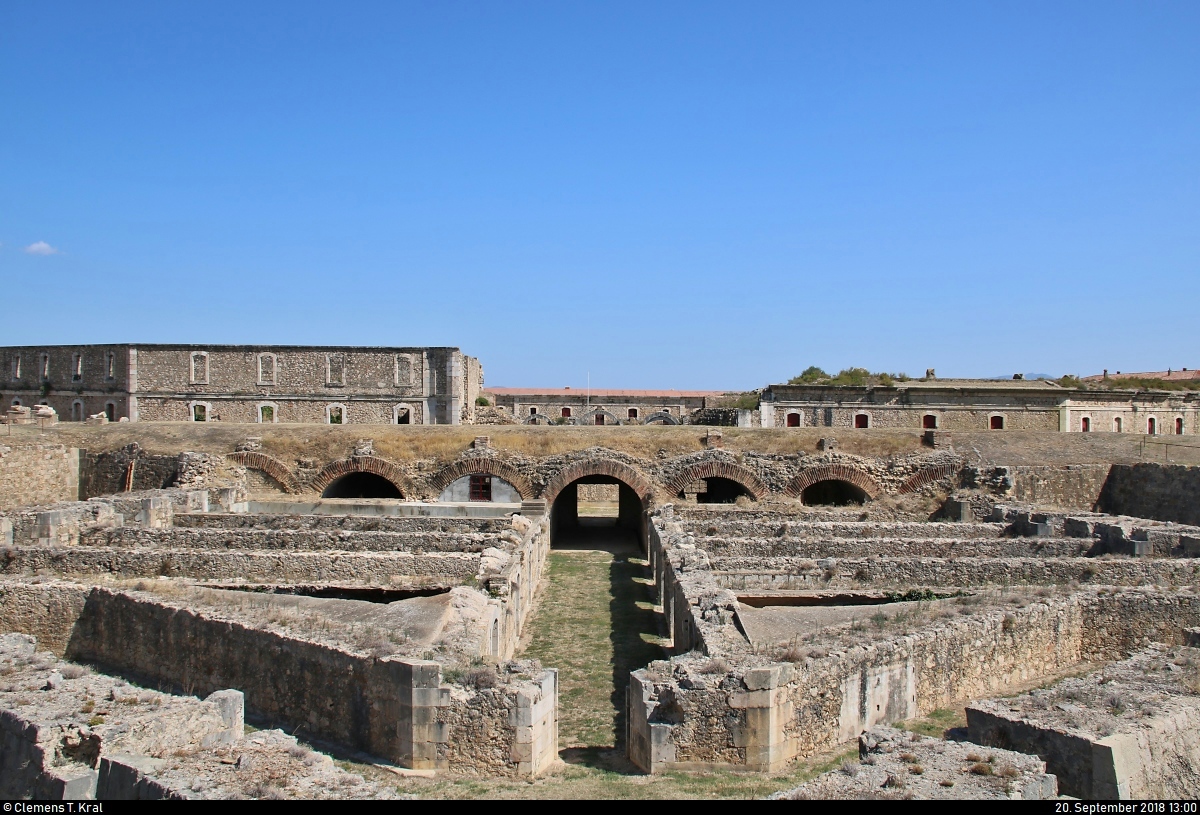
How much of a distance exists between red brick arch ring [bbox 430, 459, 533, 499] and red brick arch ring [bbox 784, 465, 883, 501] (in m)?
6.77

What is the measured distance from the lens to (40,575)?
12188 millimetres

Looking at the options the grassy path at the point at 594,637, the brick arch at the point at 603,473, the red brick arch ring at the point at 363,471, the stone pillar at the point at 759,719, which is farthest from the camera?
the red brick arch ring at the point at 363,471

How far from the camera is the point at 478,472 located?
21484 mm

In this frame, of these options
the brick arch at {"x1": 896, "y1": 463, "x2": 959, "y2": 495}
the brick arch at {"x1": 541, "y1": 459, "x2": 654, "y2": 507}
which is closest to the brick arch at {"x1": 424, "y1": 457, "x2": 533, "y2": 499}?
the brick arch at {"x1": 541, "y1": 459, "x2": 654, "y2": 507}

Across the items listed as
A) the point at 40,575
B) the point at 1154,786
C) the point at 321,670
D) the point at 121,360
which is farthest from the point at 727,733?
the point at 121,360

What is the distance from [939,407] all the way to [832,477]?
12628 mm

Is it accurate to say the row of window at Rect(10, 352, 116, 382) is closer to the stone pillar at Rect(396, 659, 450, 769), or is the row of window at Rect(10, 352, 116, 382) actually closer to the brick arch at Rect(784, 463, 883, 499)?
the brick arch at Rect(784, 463, 883, 499)

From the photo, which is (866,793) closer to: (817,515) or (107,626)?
(107,626)

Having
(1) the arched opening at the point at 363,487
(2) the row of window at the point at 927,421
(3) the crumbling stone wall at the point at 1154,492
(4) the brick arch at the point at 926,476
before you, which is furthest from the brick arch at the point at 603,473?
(3) the crumbling stone wall at the point at 1154,492

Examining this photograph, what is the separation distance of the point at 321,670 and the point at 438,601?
11.1 ft

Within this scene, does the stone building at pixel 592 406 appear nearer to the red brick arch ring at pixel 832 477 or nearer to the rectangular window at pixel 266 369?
the rectangular window at pixel 266 369

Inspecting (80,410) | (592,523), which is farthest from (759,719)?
(80,410)

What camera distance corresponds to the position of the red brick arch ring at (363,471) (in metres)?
21.7

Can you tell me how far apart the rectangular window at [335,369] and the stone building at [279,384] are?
0.04 m
